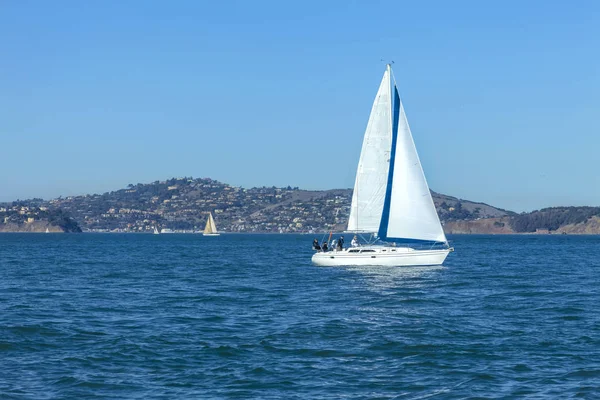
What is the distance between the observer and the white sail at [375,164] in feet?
181

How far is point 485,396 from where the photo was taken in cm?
1667

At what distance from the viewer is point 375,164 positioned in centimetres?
5531

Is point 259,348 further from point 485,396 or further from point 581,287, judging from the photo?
point 581,287

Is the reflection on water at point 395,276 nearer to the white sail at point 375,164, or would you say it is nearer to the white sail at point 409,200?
the white sail at point 409,200

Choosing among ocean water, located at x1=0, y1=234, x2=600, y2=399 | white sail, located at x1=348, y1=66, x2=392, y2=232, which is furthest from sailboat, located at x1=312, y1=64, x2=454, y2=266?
ocean water, located at x1=0, y1=234, x2=600, y2=399

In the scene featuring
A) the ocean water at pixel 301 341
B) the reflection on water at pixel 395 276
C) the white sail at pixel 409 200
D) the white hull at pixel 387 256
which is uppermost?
the white sail at pixel 409 200

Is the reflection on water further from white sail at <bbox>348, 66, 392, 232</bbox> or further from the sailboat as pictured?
white sail at <bbox>348, 66, 392, 232</bbox>

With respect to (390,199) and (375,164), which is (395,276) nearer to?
(390,199)

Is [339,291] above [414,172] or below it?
below

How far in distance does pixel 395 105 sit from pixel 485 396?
128ft

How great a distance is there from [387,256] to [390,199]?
4005 mm

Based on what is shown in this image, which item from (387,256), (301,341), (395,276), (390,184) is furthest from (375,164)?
(301,341)

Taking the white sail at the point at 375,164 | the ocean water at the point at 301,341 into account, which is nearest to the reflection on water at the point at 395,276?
the ocean water at the point at 301,341

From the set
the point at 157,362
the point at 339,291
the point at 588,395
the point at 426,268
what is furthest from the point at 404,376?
the point at 426,268
